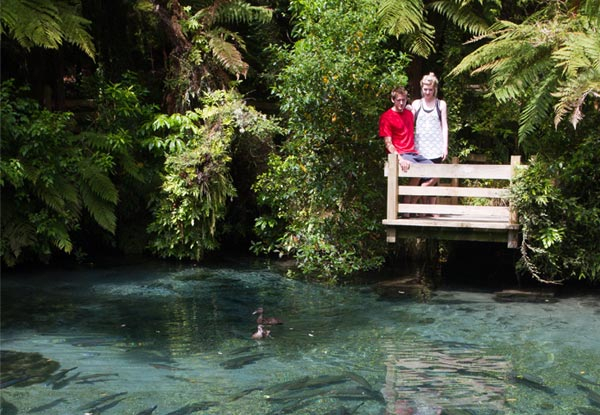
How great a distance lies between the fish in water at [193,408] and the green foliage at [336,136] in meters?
4.24

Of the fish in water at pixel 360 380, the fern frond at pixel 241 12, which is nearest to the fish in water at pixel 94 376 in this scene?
the fish in water at pixel 360 380

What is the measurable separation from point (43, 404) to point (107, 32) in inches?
319

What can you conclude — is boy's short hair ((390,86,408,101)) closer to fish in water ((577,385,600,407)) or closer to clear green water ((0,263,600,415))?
clear green water ((0,263,600,415))

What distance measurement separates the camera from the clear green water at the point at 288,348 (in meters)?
6.23

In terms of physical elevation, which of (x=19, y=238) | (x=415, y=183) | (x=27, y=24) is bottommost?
(x=19, y=238)

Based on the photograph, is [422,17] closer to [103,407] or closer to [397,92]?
[397,92]

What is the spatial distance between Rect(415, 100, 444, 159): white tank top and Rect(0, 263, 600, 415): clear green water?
1.70 metres

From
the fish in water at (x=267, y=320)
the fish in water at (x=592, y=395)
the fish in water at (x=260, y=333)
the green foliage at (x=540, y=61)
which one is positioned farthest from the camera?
the green foliage at (x=540, y=61)

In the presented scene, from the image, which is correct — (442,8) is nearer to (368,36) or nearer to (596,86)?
(368,36)

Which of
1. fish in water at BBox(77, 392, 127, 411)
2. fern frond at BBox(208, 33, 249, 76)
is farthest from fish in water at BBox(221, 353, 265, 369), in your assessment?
fern frond at BBox(208, 33, 249, 76)

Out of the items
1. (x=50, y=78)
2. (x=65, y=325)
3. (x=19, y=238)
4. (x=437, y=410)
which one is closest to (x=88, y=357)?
(x=65, y=325)

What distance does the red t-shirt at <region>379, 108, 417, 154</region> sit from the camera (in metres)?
9.93

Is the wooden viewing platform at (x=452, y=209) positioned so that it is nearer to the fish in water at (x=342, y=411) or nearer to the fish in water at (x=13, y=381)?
the fish in water at (x=342, y=411)

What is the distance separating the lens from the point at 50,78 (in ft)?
41.2
